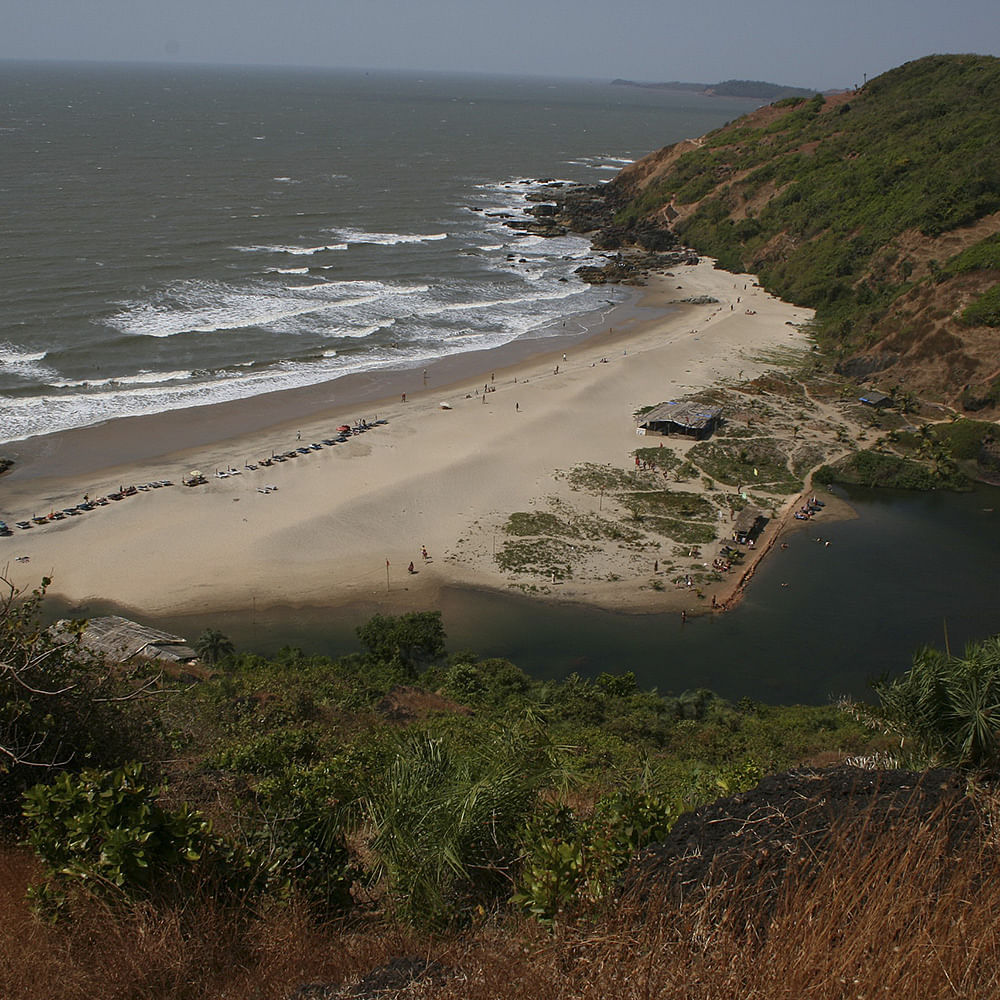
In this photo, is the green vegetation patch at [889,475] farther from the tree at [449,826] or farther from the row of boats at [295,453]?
the tree at [449,826]

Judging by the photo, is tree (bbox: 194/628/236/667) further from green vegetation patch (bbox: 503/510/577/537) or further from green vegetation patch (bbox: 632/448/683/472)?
green vegetation patch (bbox: 632/448/683/472)

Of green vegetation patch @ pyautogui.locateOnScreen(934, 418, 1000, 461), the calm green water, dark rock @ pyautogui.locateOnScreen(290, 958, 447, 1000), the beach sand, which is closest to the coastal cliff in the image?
green vegetation patch @ pyautogui.locateOnScreen(934, 418, 1000, 461)

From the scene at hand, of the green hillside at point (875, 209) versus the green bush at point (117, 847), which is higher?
the green hillside at point (875, 209)

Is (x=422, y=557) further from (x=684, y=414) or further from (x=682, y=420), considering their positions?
(x=684, y=414)

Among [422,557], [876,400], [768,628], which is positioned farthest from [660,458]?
[876,400]

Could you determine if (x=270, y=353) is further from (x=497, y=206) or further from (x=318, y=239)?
(x=497, y=206)

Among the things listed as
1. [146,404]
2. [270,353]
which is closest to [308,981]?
[146,404]

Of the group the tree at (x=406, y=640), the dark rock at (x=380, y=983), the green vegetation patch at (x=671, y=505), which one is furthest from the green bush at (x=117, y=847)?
the green vegetation patch at (x=671, y=505)
